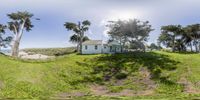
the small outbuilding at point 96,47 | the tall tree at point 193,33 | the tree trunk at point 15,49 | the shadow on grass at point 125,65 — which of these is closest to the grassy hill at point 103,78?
the shadow on grass at point 125,65

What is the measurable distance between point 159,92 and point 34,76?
23239 millimetres

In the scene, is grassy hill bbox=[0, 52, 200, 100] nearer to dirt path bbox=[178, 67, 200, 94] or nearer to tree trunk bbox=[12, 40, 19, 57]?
dirt path bbox=[178, 67, 200, 94]

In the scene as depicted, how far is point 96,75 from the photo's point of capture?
72938 mm

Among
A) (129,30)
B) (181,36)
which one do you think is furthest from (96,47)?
(181,36)

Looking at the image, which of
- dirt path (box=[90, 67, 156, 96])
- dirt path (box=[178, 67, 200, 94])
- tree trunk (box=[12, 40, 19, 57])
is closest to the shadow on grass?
dirt path (box=[90, 67, 156, 96])

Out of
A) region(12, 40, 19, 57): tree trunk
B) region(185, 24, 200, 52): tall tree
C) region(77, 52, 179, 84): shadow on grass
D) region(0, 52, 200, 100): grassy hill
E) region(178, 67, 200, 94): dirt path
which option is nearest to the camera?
region(0, 52, 200, 100): grassy hill

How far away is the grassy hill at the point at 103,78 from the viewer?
2271 inches

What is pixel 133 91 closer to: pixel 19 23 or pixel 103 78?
pixel 103 78

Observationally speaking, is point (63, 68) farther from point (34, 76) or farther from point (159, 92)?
point (159, 92)

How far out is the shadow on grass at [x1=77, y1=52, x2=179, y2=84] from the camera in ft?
234

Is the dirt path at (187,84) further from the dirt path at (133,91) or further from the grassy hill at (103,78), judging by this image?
the dirt path at (133,91)

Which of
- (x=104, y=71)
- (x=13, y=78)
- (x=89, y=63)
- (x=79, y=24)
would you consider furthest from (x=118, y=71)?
(x=79, y=24)

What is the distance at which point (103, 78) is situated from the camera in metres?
70.9

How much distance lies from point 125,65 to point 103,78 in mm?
10677
